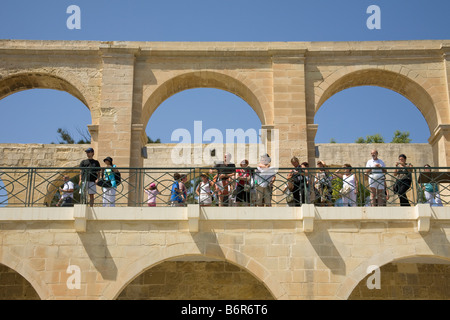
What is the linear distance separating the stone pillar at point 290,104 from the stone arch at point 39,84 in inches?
166

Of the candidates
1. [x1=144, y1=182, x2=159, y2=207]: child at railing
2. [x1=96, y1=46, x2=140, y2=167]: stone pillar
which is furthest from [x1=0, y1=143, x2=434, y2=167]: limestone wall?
[x1=144, y1=182, x2=159, y2=207]: child at railing

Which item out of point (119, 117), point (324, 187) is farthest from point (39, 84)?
point (324, 187)

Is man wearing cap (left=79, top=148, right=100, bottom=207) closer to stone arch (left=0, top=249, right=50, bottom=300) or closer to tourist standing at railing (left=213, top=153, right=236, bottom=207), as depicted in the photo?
stone arch (left=0, top=249, right=50, bottom=300)

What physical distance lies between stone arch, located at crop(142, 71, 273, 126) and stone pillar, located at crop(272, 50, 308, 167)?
0.31m

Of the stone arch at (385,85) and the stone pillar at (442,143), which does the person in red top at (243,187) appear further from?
the stone pillar at (442,143)

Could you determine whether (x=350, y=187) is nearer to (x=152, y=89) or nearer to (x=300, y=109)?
(x=300, y=109)

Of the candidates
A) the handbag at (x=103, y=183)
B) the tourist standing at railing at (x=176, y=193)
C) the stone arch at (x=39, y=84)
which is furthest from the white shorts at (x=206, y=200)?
the stone arch at (x=39, y=84)

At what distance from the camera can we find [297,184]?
33.5 feet

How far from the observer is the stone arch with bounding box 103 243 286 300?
947cm

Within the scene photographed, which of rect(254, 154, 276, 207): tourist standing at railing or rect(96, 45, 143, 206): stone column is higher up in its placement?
rect(96, 45, 143, 206): stone column

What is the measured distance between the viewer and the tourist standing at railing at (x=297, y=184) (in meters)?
9.95

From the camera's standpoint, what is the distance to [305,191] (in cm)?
988

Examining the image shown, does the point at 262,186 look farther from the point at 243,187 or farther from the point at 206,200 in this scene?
the point at 206,200
